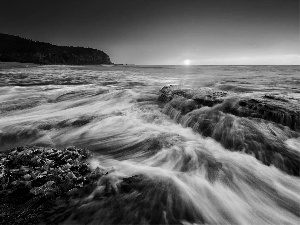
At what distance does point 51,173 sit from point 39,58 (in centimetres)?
13042

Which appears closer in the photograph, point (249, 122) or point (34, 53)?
point (249, 122)

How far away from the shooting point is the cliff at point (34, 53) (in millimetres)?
109938

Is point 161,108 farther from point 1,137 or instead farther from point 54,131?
point 1,137

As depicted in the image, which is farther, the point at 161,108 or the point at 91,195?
the point at 161,108

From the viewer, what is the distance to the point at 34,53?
119m

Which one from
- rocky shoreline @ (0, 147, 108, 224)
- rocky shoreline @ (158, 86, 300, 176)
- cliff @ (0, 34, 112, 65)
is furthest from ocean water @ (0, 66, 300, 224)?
cliff @ (0, 34, 112, 65)

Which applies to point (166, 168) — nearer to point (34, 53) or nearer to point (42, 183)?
point (42, 183)

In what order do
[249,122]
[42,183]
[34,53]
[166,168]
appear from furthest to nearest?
[34,53] < [249,122] < [166,168] < [42,183]

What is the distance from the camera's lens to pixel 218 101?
7.71 metres

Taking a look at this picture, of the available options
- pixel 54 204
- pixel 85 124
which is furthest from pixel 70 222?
pixel 85 124

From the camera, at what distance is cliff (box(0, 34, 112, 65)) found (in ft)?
361

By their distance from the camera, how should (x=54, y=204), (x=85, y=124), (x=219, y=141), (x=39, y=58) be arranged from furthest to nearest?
(x=39, y=58) → (x=85, y=124) → (x=219, y=141) → (x=54, y=204)

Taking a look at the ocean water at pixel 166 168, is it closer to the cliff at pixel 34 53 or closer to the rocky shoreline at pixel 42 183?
the rocky shoreline at pixel 42 183

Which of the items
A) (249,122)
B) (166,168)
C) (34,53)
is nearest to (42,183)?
(166,168)
